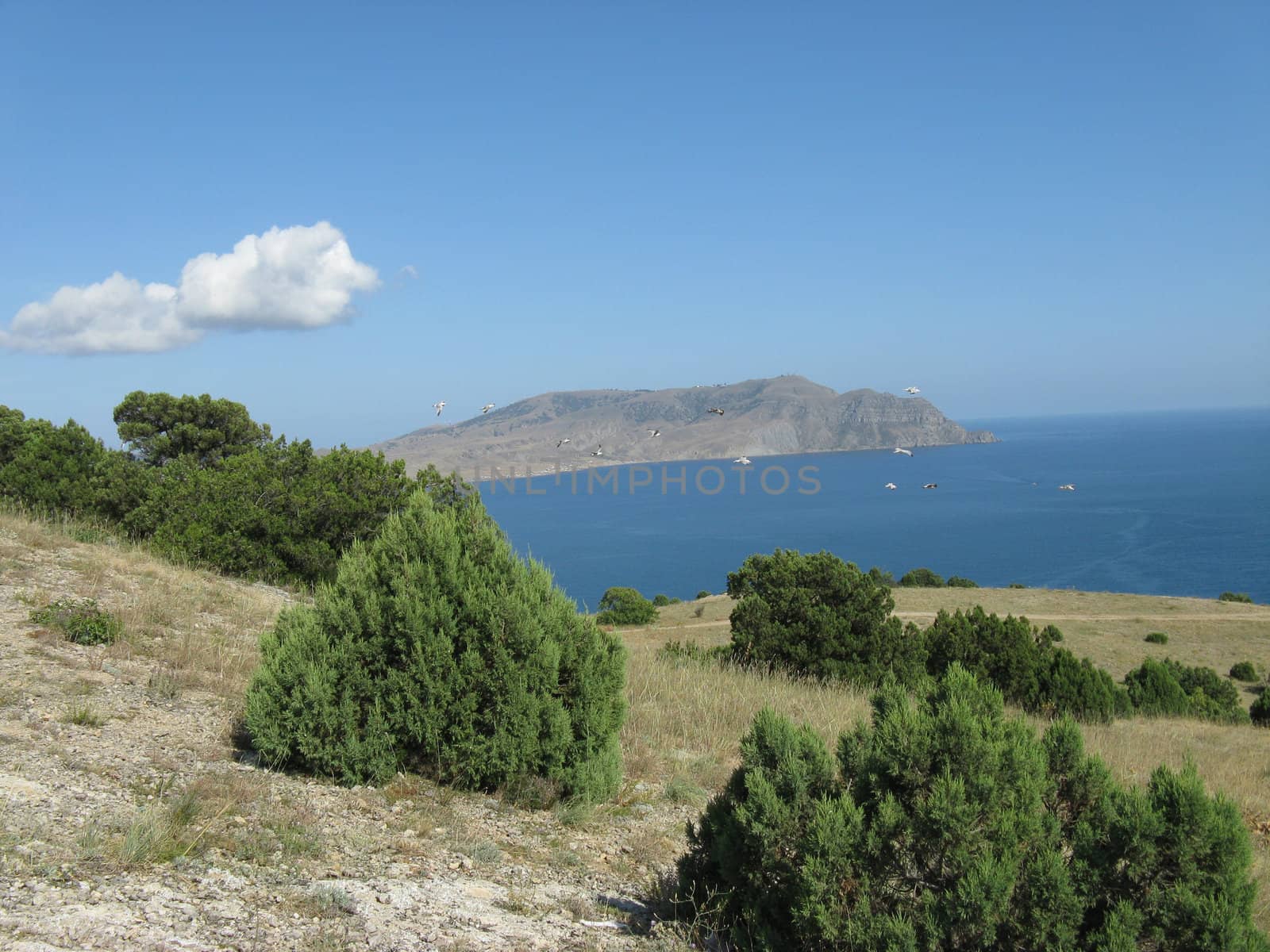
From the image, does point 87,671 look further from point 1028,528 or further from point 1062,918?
point 1028,528

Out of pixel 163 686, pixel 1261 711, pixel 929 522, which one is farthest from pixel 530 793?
pixel 929 522

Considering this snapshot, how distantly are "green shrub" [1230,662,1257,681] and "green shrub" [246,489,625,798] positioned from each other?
120 feet

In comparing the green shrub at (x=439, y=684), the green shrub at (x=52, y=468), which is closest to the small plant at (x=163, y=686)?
the green shrub at (x=439, y=684)

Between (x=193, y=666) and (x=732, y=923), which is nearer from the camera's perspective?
(x=732, y=923)

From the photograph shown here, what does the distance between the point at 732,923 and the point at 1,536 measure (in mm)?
12161

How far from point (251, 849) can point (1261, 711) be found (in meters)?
30.2

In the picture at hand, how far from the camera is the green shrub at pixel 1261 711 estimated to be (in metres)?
24.7

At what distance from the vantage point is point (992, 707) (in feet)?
11.6

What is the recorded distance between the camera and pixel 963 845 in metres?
3.06

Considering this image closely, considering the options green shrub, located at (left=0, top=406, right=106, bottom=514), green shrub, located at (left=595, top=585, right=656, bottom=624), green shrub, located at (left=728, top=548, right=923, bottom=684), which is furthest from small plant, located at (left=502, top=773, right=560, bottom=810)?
green shrub, located at (left=595, top=585, right=656, bottom=624)

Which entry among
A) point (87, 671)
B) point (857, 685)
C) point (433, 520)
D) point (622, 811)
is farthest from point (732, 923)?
point (857, 685)

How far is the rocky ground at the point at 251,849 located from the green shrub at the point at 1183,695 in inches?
898

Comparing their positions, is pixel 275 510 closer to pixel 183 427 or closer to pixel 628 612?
pixel 183 427

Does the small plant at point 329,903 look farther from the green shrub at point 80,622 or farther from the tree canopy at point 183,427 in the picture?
the tree canopy at point 183,427
